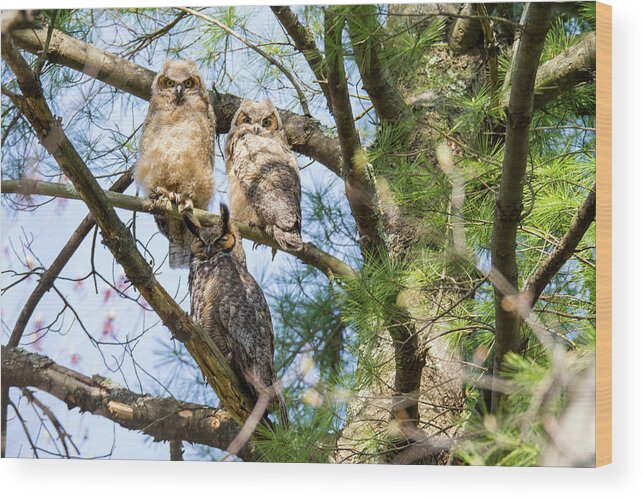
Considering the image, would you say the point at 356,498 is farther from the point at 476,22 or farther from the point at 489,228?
the point at 476,22

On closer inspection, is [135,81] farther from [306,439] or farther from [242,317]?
[306,439]

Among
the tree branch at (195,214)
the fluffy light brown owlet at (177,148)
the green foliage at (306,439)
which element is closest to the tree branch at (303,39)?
the fluffy light brown owlet at (177,148)

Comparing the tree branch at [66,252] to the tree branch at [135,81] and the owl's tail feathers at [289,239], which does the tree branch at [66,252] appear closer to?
the tree branch at [135,81]

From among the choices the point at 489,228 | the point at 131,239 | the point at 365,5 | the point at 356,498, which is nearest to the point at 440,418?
the point at 356,498

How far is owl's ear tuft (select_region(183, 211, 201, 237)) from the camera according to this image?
253 centimetres

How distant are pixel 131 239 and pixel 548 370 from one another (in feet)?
3.41

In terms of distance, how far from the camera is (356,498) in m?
2.39

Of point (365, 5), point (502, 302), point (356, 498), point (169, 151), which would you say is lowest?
point (356, 498)

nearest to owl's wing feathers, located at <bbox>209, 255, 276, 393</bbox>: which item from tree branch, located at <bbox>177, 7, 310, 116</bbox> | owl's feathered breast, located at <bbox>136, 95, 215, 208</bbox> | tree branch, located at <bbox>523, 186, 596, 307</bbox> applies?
owl's feathered breast, located at <bbox>136, 95, 215, 208</bbox>

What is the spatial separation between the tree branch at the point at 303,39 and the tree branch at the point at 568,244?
68cm

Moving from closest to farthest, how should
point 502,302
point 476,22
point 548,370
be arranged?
point 548,370 → point 502,302 → point 476,22

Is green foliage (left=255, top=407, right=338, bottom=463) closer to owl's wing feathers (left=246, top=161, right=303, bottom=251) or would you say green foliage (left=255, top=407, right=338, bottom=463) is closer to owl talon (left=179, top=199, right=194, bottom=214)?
owl's wing feathers (left=246, top=161, right=303, bottom=251)

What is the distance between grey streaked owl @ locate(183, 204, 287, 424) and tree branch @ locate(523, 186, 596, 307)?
719mm

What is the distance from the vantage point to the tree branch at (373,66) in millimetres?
2223
